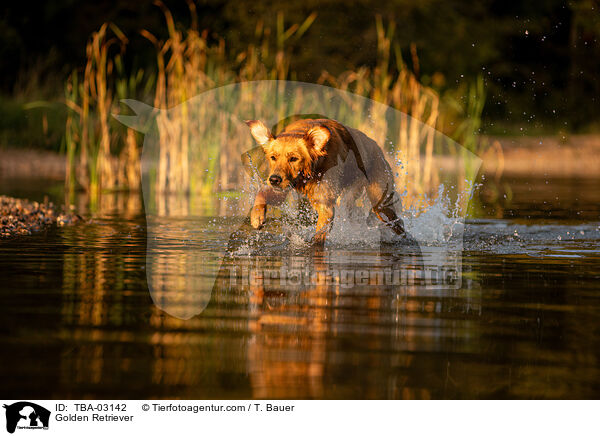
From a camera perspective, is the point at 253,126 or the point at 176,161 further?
the point at 176,161

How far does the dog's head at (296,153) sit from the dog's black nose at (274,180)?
0.7 inches

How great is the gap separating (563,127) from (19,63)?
66.4 ft

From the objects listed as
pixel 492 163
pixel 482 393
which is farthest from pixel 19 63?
pixel 482 393

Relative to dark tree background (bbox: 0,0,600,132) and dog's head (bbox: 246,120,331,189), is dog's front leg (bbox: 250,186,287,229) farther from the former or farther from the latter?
dark tree background (bbox: 0,0,600,132)

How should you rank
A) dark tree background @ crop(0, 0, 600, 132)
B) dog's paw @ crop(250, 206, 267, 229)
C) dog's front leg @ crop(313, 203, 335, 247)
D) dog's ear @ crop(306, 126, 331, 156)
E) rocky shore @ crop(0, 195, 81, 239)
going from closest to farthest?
dog's ear @ crop(306, 126, 331, 156)
dog's paw @ crop(250, 206, 267, 229)
dog's front leg @ crop(313, 203, 335, 247)
rocky shore @ crop(0, 195, 81, 239)
dark tree background @ crop(0, 0, 600, 132)

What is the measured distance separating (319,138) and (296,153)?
0.81 ft

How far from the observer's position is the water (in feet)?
15.4

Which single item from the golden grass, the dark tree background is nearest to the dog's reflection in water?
the golden grass

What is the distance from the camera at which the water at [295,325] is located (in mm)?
4699

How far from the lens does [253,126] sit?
10.0 metres

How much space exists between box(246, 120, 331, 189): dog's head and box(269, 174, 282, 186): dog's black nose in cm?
2

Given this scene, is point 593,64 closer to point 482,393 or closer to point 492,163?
point 492,163

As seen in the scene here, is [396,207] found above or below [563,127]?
below
